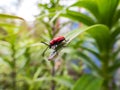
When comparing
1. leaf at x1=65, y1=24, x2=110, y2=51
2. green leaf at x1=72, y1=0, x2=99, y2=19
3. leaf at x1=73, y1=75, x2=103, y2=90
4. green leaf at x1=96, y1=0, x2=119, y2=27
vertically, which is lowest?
leaf at x1=73, y1=75, x2=103, y2=90

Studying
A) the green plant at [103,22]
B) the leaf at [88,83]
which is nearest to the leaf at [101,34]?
the green plant at [103,22]

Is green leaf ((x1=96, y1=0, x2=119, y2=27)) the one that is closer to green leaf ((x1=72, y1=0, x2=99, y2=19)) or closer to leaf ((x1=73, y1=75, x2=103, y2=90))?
green leaf ((x1=72, y1=0, x2=99, y2=19))

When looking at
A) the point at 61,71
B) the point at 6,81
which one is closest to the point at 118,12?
the point at 61,71

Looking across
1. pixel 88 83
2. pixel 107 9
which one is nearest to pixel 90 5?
pixel 107 9

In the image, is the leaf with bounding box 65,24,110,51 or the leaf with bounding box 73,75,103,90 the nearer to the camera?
the leaf with bounding box 65,24,110,51

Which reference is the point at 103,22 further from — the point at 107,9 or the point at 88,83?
the point at 88,83

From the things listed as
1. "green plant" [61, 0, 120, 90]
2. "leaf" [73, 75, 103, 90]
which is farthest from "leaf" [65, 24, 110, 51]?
"leaf" [73, 75, 103, 90]

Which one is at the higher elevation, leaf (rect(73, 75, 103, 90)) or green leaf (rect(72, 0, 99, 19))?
green leaf (rect(72, 0, 99, 19))

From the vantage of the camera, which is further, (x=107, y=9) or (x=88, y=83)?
(x=88, y=83)
